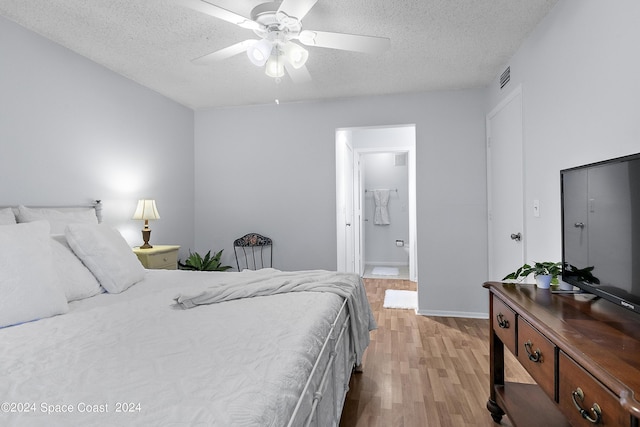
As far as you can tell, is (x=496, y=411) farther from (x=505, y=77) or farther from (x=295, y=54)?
(x=505, y=77)

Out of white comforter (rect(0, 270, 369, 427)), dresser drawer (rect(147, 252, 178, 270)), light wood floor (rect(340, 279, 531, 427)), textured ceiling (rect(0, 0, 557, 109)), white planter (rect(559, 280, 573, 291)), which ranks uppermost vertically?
textured ceiling (rect(0, 0, 557, 109))

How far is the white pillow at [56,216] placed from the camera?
222 cm

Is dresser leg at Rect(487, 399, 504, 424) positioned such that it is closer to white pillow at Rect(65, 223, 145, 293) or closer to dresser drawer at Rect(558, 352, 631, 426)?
dresser drawer at Rect(558, 352, 631, 426)

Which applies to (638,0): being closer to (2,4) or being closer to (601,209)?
(601,209)

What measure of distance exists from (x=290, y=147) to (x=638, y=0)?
3.26m

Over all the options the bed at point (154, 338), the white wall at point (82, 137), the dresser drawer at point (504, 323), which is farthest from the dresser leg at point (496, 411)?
the white wall at point (82, 137)

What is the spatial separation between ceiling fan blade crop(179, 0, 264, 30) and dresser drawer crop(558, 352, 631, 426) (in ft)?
6.76

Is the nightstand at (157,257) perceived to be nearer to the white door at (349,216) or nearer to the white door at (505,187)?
the white door at (349,216)

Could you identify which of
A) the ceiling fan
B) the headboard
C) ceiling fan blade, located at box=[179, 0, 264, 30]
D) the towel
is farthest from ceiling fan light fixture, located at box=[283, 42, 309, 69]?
the towel

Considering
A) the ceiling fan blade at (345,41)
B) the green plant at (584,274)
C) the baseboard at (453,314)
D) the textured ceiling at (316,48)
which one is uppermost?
the textured ceiling at (316,48)

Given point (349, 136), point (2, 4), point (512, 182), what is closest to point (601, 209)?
point (512, 182)

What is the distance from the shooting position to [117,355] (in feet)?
3.84

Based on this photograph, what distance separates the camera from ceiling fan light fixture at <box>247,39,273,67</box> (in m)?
2.02

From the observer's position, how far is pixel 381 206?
6992 mm
